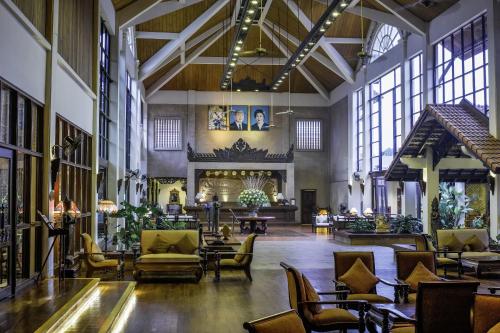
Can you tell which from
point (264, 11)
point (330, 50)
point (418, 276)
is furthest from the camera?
point (330, 50)

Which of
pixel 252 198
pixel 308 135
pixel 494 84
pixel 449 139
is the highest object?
pixel 308 135

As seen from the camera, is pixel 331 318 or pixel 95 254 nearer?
pixel 331 318

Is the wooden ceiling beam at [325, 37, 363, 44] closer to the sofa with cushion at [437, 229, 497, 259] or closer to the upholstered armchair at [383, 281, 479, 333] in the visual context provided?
the sofa with cushion at [437, 229, 497, 259]

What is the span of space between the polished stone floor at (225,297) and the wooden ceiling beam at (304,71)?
13.2 meters

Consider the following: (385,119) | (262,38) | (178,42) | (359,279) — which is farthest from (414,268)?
(262,38)

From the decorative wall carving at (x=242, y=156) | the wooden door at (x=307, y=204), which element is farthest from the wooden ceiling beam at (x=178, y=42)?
the wooden door at (x=307, y=204)

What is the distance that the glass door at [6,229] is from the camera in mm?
6324

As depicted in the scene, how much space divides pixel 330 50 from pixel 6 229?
59.3ft

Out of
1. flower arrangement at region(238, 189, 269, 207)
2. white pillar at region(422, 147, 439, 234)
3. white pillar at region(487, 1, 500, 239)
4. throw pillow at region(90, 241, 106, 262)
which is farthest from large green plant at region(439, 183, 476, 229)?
throw pillow at region(90, 241, 106, 262)

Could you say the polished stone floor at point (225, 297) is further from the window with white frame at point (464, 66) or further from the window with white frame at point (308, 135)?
the window with white frame at point (308, 135)

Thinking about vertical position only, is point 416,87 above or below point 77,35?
above

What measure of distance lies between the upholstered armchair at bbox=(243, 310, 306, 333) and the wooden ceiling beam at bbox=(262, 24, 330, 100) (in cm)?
2086

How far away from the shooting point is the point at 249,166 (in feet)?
86.4

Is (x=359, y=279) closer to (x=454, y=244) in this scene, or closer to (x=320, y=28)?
(x=454, y=244)
